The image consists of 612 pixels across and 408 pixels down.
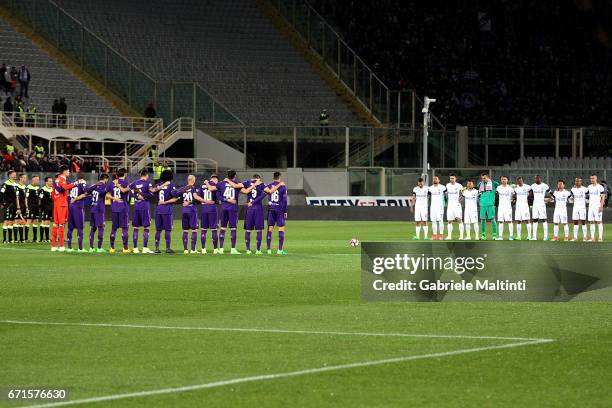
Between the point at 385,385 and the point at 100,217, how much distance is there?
20844 millimetres

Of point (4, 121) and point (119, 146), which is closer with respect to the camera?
point (4, 121)

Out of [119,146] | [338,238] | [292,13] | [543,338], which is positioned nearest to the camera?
[543,338]

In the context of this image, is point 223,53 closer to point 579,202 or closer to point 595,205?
point 579,202

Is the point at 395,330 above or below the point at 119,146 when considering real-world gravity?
below

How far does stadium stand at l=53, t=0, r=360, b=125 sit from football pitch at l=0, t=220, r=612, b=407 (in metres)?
38.8

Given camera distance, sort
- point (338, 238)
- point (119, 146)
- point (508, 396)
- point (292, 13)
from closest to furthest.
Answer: point (508, 396)
point (338, 238)
point (119, 146)
point (292, 13)

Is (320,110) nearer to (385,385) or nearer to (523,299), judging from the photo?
(523,299)

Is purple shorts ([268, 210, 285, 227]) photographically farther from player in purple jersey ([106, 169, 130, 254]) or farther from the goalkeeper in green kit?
the goalkeeper in green kit

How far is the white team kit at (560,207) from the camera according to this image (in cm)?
3812

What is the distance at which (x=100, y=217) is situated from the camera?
30.5m

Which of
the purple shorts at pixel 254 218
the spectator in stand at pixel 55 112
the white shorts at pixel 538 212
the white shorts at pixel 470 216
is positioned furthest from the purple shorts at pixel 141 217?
the spectator in stand at pixel 55 112

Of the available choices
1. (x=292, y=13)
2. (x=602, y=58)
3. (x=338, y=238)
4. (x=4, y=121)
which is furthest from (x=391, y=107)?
(x=338, y=238)

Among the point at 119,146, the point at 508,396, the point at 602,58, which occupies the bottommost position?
the point at 508,396

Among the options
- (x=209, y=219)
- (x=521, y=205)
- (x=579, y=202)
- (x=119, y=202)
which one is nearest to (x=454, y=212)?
(x=521, y=205)
